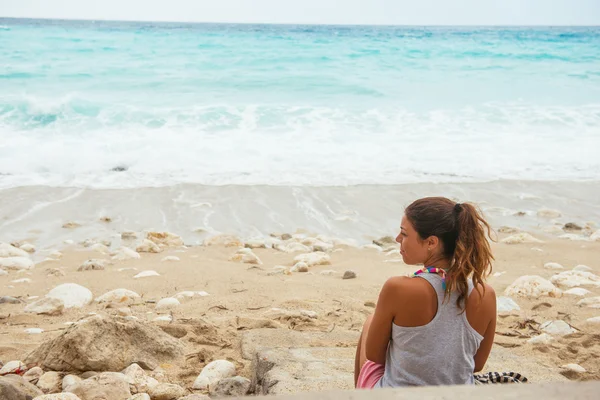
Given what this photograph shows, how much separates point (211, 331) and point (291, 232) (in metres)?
3.46

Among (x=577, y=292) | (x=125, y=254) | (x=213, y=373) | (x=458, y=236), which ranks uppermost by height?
(x=458, y=236)

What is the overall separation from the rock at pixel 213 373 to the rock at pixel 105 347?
11.3 inches

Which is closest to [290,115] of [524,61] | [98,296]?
→ [98,296]

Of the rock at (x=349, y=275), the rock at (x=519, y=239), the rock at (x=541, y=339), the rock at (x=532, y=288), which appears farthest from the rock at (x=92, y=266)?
the rock at (x=519, y=239)

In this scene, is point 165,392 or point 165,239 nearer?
point 165,392

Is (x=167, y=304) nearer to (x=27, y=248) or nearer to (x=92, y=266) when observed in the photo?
(x=92, y=266)

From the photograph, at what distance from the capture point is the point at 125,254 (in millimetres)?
6133

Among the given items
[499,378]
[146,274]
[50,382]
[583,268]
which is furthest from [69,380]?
[583,268]

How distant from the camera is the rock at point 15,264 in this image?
570cm

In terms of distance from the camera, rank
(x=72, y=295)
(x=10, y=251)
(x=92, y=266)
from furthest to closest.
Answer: (x=10, y=251)
(x=92, y=266)
(x=72, y=295)

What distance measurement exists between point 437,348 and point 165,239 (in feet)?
15.9

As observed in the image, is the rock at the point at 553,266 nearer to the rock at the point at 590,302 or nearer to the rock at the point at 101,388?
the rock at the point at 590,302

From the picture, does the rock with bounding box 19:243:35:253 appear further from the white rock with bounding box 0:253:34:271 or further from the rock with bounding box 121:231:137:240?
the rock with bounding box 121:231:137:240

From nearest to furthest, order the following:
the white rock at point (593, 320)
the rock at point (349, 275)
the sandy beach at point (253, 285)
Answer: the sandy beach at point (253, 285) < the white rock at point (593, 320) < the rock at point (349, 275)
